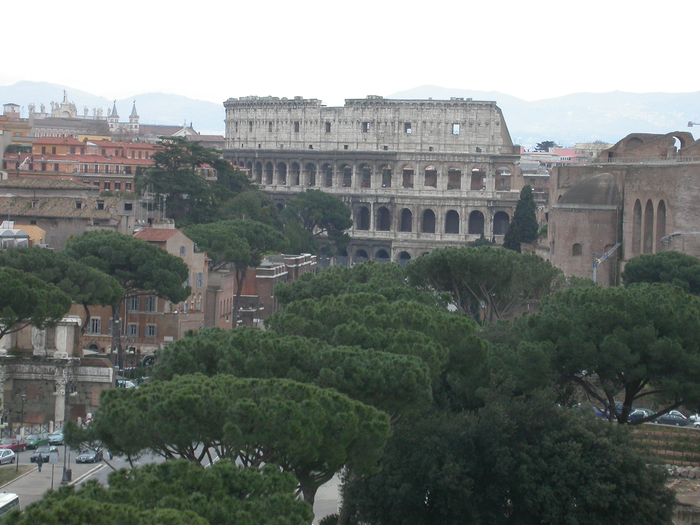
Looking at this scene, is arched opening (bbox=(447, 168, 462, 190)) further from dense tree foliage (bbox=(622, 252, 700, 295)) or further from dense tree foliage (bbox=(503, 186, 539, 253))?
dense tree foliage (bbox=(622, 252, 700, 295))

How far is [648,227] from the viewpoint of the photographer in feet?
164

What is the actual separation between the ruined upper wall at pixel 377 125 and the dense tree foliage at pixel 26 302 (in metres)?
61.3

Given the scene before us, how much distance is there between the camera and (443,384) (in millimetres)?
26422

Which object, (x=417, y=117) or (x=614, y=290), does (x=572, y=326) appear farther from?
(x=417, y=117)

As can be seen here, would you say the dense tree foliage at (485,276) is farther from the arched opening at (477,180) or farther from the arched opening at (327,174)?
the arched opening at (327,174)

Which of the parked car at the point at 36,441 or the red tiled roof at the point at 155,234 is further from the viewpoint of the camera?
the red tiled roof at the point at 155,234

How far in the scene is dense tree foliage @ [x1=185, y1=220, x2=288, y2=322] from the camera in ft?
160

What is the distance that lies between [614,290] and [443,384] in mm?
5100

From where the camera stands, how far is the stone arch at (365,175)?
305 feet

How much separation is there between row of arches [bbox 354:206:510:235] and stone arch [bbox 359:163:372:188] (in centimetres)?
A: 264

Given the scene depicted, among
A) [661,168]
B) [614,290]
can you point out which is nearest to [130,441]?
[614,290]

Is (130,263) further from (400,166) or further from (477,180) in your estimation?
(477,180)

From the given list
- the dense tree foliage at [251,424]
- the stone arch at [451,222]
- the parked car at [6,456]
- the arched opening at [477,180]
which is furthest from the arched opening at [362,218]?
the dense tree foliage at [251,424]

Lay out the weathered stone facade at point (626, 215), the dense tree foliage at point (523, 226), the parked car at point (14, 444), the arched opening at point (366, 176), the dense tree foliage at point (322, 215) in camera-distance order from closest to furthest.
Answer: the parked car at point (14, 444) → the weathered stone facade at point (626, 215) → the dense tree foliage at point (523, 226) → the dense tree foliage at point (322, 215) → the arched opening at point (366, 176)
